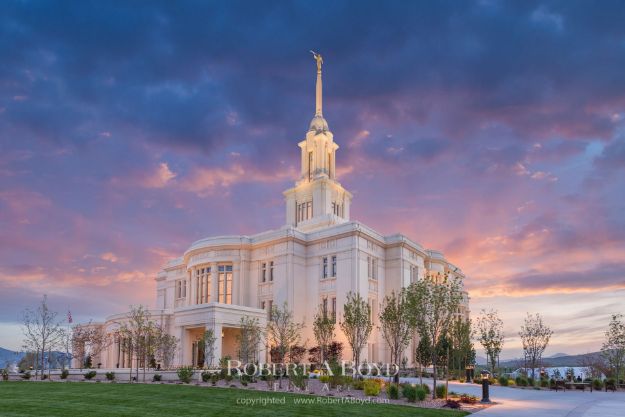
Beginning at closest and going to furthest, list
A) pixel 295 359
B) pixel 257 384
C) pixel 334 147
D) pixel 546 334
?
pixel 257 384
pixel 295 359
pixel 546 334
pixel 334 147

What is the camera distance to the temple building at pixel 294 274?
1794 inches

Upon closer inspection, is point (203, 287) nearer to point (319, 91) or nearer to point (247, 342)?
point (247, 342)

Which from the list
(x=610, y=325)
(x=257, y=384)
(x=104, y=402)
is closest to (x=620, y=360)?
(x=610, y=325)

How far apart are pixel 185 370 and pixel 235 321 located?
1288 cm

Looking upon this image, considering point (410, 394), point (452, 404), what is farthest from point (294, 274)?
point (452, 404)

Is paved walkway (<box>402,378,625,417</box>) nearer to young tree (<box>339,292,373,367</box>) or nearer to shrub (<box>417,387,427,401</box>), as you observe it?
shrub (<box>417,387,427,401</box>)

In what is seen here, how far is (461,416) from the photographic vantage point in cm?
1858

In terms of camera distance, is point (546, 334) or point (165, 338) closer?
point (165, 338)

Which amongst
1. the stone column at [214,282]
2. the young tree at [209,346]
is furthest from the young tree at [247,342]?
the stone column at [214,282]

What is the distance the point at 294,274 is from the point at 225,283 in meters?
7.09

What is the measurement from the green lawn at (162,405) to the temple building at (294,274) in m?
19.3

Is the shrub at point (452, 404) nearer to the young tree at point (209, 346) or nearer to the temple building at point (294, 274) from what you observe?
the young tree at point (209, 346)

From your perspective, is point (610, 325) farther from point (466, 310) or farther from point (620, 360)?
point (466, 310)

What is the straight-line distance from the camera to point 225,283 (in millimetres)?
51562
